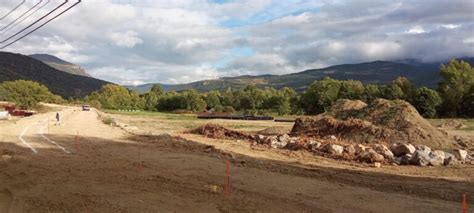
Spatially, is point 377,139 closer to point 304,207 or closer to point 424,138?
point 424,138

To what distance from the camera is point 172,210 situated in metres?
12.7

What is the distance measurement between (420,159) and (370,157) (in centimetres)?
233

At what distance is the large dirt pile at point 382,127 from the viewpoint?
3269cm

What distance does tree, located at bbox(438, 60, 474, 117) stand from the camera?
9831cm

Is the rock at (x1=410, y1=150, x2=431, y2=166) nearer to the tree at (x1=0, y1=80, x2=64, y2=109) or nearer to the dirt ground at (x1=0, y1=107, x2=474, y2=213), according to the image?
the dirt ground at (x1=0, y1=107, x2=474, y2=213)

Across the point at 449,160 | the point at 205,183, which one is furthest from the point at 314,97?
the point at 205,183

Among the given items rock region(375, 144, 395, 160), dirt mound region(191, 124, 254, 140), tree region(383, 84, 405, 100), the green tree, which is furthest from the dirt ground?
the green tree

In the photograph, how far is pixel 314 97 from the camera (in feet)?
429

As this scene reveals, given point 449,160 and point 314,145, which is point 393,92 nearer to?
point 314,145

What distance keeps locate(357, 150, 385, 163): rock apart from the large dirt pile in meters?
7.14

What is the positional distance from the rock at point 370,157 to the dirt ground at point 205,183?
1218 mm

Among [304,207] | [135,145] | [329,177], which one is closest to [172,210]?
[304,207]

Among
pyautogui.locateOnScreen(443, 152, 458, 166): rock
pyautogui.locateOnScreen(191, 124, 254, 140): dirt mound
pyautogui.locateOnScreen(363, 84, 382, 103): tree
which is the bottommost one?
pyautogui.locateOnScreen(443, 152, 458, 166): rock

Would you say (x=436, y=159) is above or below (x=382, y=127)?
below
